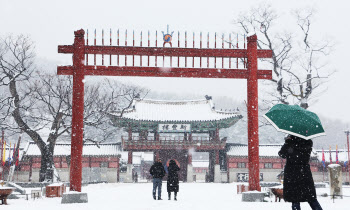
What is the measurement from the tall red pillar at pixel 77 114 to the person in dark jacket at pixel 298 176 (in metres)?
6.36

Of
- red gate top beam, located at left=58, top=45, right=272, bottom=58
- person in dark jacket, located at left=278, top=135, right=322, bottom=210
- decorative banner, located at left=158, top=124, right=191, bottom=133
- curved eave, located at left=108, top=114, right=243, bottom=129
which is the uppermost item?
red gate top beam, located at left=58, top=45, right=272, bottom=58

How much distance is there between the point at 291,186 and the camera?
5160mm

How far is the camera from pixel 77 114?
1027 cm

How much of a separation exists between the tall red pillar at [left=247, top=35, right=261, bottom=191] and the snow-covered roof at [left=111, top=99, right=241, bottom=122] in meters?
22.4

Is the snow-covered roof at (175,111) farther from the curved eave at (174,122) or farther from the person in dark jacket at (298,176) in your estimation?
the person in dark jacket at (298,176)

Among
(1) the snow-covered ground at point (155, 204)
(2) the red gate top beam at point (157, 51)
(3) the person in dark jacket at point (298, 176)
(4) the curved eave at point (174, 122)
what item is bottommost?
(1) the snow-covered ground at point (155, 204)

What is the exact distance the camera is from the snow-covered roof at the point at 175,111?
33688 mm

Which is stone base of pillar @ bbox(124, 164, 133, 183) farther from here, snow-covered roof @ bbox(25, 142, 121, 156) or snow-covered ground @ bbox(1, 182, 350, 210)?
snow-covered ground @ bbox(1, 182, 350, 210)

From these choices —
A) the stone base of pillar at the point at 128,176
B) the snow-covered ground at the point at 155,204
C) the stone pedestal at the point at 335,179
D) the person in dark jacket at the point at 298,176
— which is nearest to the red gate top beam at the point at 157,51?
the snow-covered ground at the point at 155,204

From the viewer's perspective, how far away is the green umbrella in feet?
17.4

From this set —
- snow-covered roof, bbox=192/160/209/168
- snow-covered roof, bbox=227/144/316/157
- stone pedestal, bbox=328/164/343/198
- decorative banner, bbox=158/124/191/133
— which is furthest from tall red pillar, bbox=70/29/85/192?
snow-covered roof, bbox=192/160/209/168

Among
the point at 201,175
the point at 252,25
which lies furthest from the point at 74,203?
the point at 201,175

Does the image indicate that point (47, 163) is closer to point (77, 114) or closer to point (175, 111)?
point (77, 114)

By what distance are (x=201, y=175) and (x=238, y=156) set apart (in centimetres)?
895
